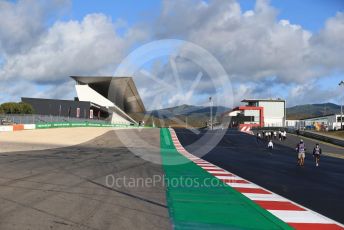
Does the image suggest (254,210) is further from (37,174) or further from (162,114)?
(162,114)

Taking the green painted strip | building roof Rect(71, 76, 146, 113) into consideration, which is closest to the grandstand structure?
building roof Rect(71, 76, 146, 113)

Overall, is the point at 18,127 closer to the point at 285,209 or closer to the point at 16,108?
the point at 16,108

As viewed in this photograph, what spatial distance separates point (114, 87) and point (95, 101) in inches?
310

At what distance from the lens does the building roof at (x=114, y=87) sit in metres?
111

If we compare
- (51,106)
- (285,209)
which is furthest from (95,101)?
(285,209)

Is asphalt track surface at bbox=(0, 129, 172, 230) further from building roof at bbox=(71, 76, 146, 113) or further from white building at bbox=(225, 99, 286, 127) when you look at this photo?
white building at bbox=(225, 99, 286, 127)

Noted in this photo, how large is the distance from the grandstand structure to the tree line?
268cm

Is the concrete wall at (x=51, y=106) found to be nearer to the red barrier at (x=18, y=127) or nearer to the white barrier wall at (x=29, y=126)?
the white barrier wall at (x=29, y=126)

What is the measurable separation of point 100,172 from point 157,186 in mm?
4225

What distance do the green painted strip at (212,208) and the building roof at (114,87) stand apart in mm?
88389

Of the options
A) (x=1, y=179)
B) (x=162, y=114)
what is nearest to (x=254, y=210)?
(x=1, y=179)

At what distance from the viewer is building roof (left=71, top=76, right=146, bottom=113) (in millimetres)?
111125

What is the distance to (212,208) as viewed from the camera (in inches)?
432

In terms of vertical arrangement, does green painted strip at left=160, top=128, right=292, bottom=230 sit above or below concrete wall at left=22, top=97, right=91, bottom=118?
below
